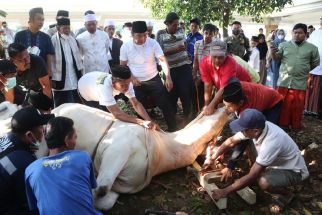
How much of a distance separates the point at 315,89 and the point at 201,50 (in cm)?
294

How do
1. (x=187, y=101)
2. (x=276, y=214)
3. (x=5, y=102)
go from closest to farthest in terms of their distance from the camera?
1. (x=276, y=214)
2. (x=5, y=102)
3. (x=187, y=101)

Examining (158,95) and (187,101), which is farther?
(187,101)

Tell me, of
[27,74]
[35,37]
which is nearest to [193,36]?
[35,37]

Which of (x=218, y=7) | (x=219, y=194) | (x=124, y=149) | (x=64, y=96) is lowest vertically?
(x=219, y=194)

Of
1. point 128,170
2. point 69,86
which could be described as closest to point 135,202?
point 128,170

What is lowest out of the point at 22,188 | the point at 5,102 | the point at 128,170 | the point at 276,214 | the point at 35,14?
the point at 276,214

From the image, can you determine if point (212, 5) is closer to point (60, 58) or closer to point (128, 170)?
point (60, 58)

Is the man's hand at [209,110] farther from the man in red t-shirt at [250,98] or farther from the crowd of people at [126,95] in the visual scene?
the man in red t-shirt at [250,98]

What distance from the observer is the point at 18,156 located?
2873 mm

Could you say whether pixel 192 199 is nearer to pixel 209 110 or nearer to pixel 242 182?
pixel 242 182

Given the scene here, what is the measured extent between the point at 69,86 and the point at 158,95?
154cm

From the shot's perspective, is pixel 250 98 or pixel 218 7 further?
pixel 218 7

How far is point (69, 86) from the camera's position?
5801 millimetres

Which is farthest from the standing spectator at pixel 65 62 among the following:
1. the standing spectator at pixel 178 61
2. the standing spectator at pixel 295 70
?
the standing spectator at pixel 295 70
